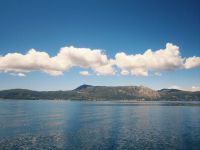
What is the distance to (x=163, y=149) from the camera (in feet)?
245

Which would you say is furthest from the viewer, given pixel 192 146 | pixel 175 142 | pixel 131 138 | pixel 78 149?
pixel 131 138

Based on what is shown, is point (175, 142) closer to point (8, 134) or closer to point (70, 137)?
point (70, 137)

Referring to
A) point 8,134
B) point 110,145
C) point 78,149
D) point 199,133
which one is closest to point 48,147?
point 78,149

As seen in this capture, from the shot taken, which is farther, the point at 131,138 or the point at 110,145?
the point at 131,138

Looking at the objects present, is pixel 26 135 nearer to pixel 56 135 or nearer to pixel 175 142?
pixel 56 135

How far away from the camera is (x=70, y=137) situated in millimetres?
92375

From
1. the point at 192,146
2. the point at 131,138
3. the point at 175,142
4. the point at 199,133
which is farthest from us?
the point at 199,133

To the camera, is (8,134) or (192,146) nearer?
(192,146)

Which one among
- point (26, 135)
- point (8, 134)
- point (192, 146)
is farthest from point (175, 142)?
point (8, 134)

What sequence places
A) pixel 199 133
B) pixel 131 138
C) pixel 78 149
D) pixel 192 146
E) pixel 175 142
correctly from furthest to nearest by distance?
pixel 199 133
pixel 131 138
pixel 175 142
pixel 192 146
pixel 78 149

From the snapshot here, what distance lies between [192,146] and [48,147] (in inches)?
1749

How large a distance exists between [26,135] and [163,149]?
5115cm

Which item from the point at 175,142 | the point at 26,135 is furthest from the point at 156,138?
the point at 26,135

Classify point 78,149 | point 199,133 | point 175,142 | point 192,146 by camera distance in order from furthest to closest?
point 199,133, point 175,142, point 192,146, point 78,149
